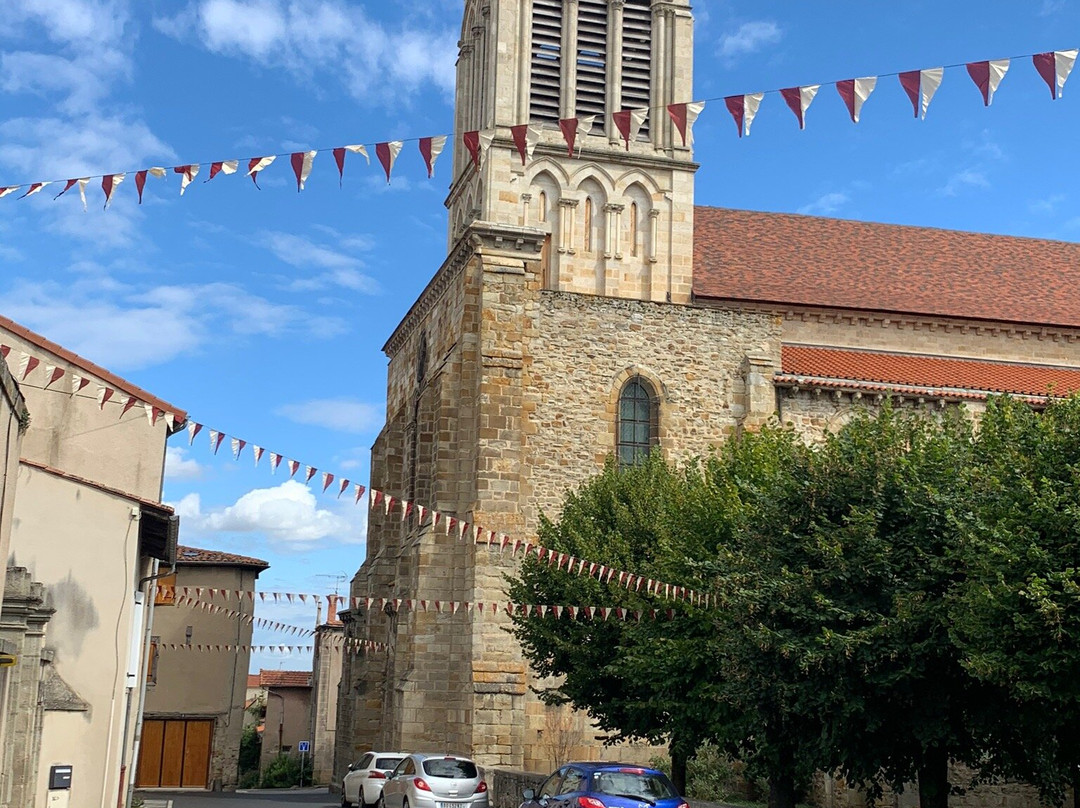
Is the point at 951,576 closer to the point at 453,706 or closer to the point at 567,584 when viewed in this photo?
the point at 567,584

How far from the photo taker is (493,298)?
2714cm

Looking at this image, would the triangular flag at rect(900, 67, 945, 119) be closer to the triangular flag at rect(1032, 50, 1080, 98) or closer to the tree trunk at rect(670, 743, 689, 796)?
the triangular flag at rect(1032, 50, 1080, 98)

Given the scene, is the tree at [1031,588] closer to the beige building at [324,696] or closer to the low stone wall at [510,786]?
the low stone wall at [510,786]

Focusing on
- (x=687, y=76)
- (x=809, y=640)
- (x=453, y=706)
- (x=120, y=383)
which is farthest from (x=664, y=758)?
(x=687, y=76)

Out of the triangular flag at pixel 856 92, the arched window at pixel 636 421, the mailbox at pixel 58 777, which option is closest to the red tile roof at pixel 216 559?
the arched window at pixel 636 421

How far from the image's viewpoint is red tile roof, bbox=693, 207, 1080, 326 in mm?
31375

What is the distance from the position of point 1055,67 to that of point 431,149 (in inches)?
222

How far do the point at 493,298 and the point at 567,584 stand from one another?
7.77 m

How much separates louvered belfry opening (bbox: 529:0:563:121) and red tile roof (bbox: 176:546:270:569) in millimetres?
14280

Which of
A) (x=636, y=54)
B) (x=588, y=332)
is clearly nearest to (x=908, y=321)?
(x=588, y=332)

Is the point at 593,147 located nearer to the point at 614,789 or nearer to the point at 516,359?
the point at 516,359

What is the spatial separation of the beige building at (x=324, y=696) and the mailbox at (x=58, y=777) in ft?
98.0

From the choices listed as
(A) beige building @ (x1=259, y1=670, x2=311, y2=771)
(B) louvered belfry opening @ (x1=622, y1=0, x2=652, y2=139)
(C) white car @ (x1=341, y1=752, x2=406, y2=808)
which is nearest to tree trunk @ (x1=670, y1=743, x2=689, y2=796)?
(C) white car @ (x1=341, y1=752, x2=406, y2=808)

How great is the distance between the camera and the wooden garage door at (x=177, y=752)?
33344mm
